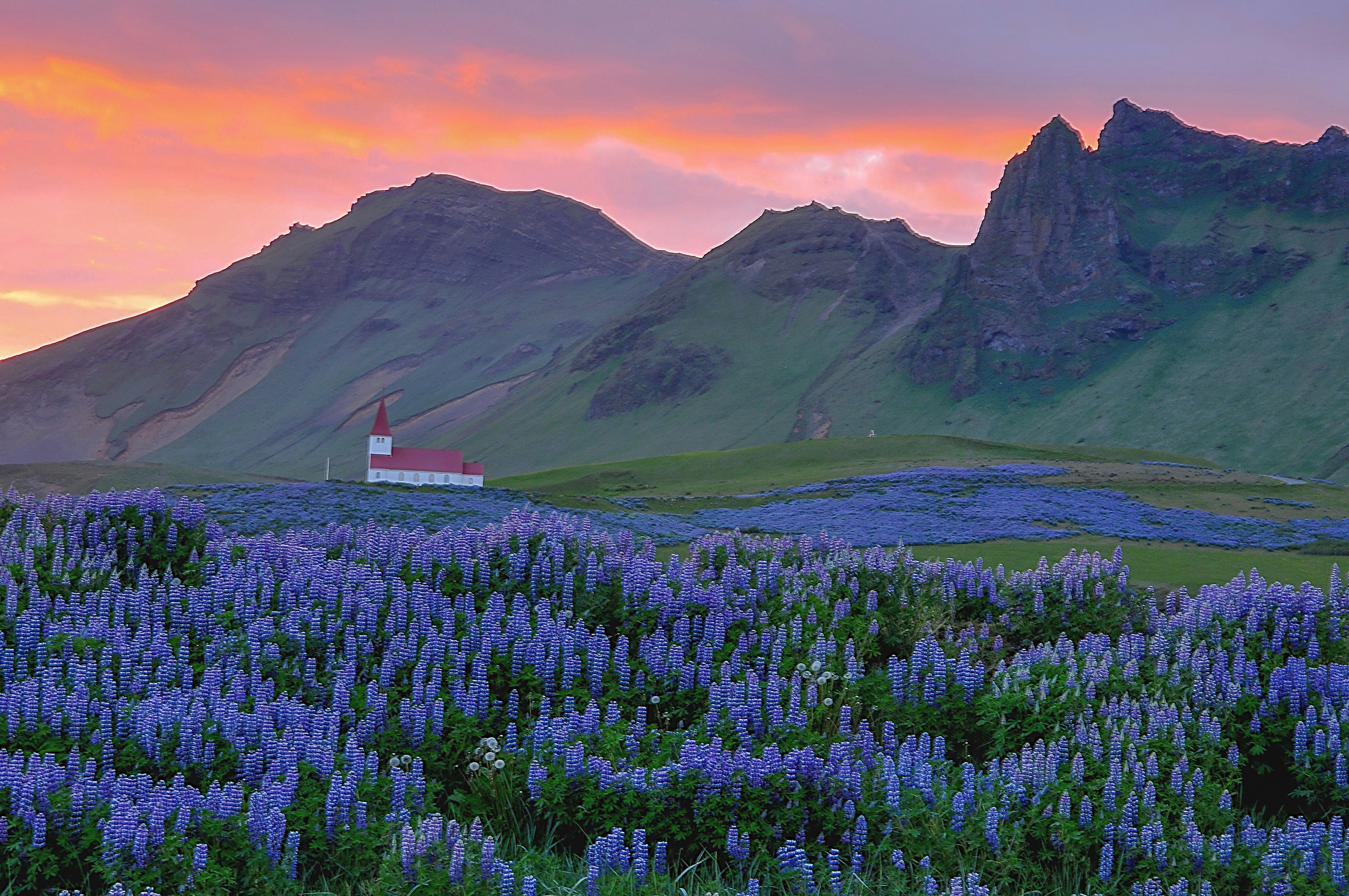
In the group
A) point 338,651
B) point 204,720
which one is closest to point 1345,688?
point 338,651

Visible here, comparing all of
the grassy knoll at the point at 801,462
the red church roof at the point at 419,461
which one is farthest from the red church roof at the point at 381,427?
the grassy knoll at the point at 801,462

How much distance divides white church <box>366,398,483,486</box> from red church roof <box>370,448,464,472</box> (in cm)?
2

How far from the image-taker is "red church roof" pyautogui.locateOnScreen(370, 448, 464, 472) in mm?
87250

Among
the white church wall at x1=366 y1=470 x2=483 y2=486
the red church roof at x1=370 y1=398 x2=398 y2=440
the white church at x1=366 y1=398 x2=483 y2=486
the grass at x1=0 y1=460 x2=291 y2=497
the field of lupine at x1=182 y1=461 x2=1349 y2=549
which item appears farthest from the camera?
the red church roof at x1=370 y1=398 x2=398 y2=440

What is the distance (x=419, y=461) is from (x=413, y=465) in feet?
2.80

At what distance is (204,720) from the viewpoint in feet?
37.7

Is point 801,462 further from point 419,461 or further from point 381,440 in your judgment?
point 381,440

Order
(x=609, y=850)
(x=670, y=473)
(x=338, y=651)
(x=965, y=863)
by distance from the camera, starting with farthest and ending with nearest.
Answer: (x=670, y=473)
(x=338, y=651)
(x=965, y=863)
(x=609, y=850)

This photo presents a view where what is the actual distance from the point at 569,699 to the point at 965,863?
13.7 ft

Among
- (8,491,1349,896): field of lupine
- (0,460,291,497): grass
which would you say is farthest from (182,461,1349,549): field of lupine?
(0,460,291,497): grass

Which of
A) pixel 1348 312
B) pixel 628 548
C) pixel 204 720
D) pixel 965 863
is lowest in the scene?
pixel 965 863

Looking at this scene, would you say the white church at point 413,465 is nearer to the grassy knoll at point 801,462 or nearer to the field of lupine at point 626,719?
the grassy knoll at point 801,462

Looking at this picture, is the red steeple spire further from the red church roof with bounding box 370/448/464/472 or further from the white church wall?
the white church wall

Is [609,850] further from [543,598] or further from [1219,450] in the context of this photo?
[1219,450]
